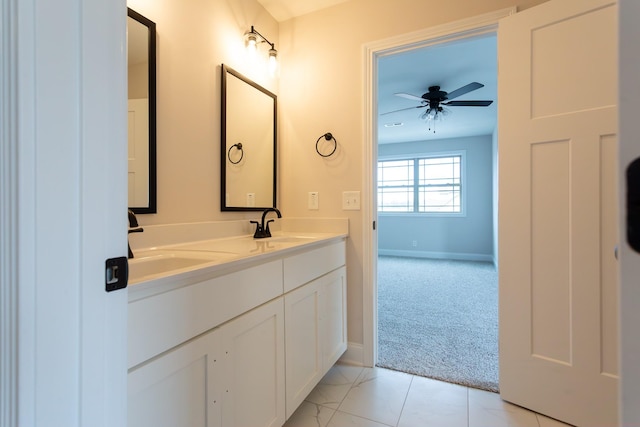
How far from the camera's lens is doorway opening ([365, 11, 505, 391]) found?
2.02 meters

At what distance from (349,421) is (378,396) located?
0.87ft

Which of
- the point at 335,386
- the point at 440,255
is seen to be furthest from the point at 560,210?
the point at 440,255

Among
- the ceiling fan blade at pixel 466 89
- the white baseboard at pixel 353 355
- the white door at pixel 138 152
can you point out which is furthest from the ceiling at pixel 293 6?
the white baseboard at pixel 353 355

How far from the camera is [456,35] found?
178 cm

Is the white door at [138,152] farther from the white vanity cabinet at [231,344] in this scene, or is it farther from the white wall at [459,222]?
the white wall at [459,222]

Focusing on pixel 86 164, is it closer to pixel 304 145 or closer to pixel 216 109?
pixel 216 109

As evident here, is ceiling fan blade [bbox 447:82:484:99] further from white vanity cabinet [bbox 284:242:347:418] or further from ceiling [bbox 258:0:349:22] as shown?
white vanity cabinet [bbox 284:242:347:418]

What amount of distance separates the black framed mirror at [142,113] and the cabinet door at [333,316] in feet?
3.20

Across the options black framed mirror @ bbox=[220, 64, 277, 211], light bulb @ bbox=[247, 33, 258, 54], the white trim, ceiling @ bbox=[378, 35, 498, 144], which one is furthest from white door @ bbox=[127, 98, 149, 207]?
→ ceiling @ bbox=[378, 35, 498, 144]

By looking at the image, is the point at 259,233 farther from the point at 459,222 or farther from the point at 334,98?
the point at 459,222

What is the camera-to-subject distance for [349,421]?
4.78 ft

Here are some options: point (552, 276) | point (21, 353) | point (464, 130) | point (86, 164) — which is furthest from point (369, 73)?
point (464, 130)

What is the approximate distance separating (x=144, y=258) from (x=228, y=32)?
139 centimetres

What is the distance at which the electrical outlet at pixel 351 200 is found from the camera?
202 centimetres
